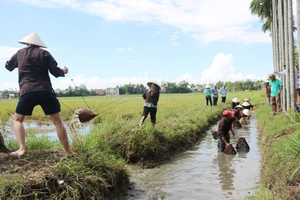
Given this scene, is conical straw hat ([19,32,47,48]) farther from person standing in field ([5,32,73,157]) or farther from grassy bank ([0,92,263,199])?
grassy bank ([0,92,263,199])

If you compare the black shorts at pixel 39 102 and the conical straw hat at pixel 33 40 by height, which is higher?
the conical straw hat at pixel 33 40

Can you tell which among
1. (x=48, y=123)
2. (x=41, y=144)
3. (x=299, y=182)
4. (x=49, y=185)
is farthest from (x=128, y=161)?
(x=48, y=123)

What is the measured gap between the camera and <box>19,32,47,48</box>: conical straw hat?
4551 millimetres

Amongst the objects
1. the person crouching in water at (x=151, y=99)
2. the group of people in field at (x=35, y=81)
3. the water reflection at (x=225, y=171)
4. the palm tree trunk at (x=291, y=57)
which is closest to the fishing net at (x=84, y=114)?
the group of people in field at (x=35, y=81)

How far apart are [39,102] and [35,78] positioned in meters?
0.33

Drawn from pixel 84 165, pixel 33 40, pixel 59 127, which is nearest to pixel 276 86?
pixel 84 165

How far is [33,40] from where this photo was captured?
15.0 ft

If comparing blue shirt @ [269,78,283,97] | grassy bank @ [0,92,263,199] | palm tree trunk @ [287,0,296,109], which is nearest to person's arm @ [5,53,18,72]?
grassy bank @ [0,92,263,199]

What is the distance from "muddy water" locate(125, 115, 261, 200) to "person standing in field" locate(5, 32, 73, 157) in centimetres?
195

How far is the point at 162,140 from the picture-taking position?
26.4 ft

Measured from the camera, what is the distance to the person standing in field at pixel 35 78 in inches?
174

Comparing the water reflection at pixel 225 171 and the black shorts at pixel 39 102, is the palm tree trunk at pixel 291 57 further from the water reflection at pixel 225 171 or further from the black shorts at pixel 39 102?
the black shorts at pixel 39 102

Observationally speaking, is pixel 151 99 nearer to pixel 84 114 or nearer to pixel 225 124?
pixel 225 124

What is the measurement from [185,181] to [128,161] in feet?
5.22
